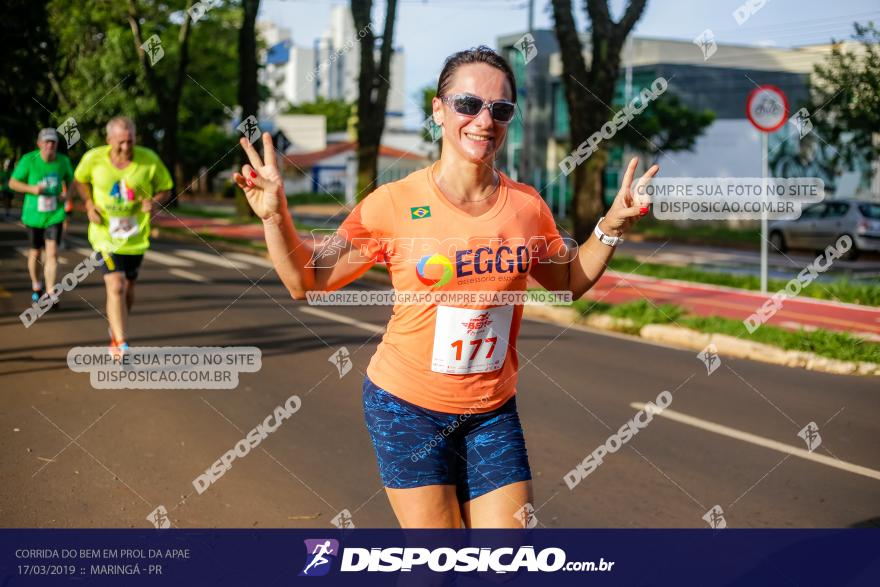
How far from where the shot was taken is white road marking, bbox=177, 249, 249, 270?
1878 cm

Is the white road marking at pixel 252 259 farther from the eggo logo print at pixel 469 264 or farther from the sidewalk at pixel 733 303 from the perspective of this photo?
the eggo logo print at pixel 469 264

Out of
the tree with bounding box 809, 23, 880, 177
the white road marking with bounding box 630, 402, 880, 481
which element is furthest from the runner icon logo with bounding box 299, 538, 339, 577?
the tree with bounding box 809, 23, 880, 177

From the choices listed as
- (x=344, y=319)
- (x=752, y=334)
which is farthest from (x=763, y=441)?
(x=344, y=319)

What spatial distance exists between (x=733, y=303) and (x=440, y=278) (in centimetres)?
1208

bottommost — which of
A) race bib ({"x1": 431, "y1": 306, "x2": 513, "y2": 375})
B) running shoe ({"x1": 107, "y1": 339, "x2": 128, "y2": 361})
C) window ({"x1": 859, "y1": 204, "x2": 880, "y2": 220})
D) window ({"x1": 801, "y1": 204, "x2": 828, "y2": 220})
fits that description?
window ({"x1": 801, "y1": 204, "x2": 828, "y2": 220})

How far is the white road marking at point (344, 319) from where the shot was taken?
36.7ft

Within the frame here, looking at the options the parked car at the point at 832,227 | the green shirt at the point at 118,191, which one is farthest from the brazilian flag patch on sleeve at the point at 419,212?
the parked car at the point at 832,227

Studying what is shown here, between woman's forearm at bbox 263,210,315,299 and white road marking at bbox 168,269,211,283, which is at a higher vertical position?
woman's forearm at bbox 263,210,315,299

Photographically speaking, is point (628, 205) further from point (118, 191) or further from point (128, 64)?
point (128, 64)

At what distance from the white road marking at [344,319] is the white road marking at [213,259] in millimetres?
6240

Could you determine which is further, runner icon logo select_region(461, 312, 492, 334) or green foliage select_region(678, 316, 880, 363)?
green foliage select_region(678, 316, 880, 363)

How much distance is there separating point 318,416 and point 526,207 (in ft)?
14.2

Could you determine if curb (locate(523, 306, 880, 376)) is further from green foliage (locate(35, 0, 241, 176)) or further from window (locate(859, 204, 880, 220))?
green foliage (locate(35, 0, 241, 176))

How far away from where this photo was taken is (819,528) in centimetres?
503
